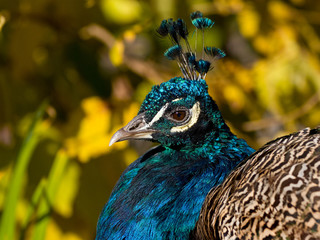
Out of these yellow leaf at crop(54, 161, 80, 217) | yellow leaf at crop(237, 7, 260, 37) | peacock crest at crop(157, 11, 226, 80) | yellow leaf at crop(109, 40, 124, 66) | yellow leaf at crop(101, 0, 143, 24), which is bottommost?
yellow leaf at crop(54, 161, 80, 217)

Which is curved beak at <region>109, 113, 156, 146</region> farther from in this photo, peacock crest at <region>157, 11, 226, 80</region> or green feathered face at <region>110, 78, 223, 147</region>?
peacock crest at <region>157, 11, 226, 80</region>

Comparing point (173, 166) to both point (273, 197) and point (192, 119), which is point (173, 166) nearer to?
point (192, 119)

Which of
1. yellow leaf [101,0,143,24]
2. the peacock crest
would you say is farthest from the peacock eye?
yellow leaf [101,0,143,24]

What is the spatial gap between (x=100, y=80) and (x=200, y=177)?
29.7 inches

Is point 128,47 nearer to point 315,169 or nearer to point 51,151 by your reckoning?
point 51,151

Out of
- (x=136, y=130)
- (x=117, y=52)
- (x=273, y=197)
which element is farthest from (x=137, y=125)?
(x=117, y=52)

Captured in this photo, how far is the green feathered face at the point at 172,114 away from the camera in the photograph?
98 centimetres

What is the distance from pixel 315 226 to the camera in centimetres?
73

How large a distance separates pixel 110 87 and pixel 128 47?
0.72 feet

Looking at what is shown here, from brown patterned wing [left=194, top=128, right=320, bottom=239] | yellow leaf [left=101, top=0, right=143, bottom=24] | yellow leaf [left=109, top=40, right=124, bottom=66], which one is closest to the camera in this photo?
brown patterned wing [left=194, top=128, right=320, bottom=239]

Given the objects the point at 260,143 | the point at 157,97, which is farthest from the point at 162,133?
the point at 260,143

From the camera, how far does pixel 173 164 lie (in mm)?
1013

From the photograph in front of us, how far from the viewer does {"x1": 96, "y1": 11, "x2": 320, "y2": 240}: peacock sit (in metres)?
0.77

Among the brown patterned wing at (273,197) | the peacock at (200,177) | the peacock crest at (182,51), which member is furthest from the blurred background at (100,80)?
the brown patterned wing at (273,197)
